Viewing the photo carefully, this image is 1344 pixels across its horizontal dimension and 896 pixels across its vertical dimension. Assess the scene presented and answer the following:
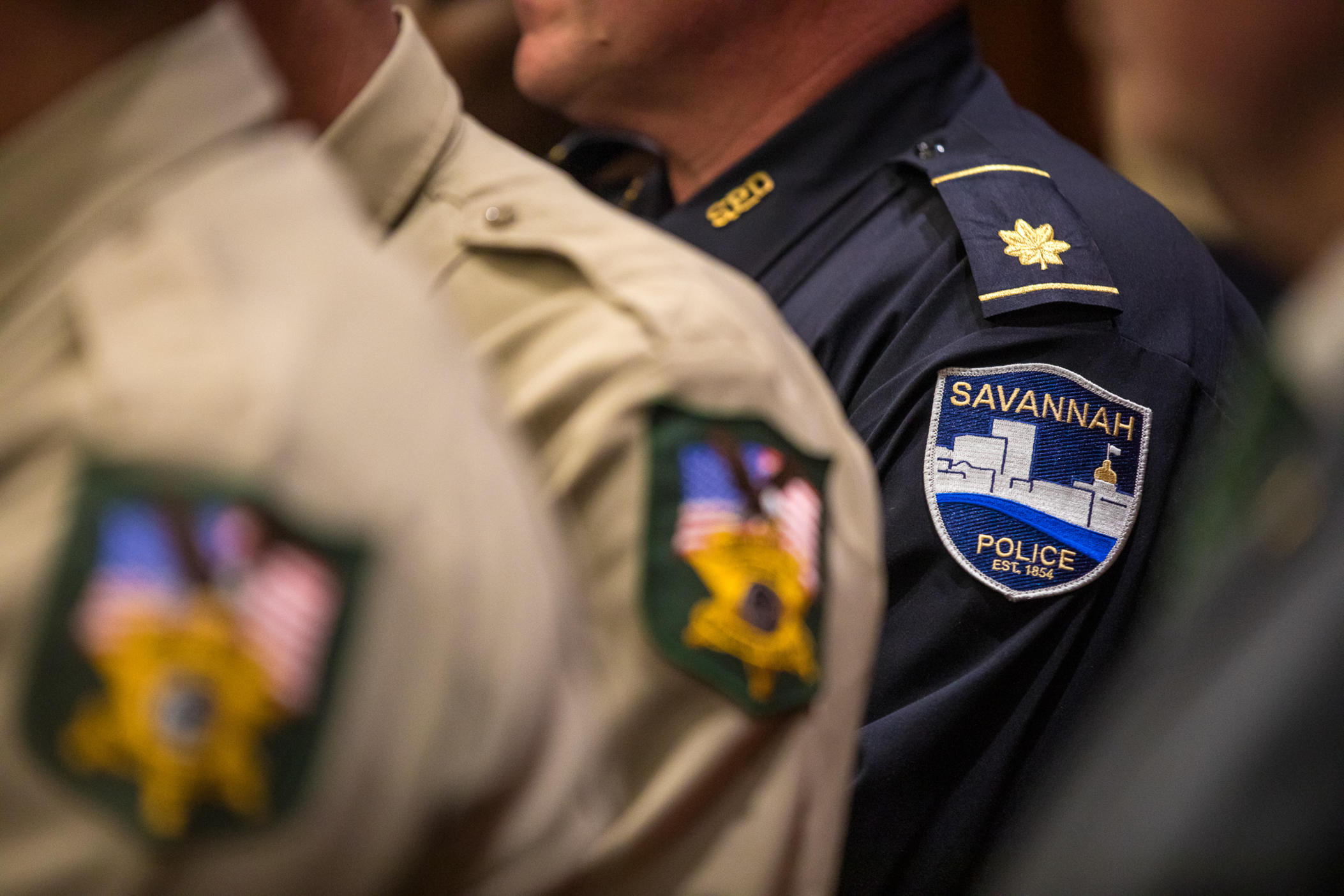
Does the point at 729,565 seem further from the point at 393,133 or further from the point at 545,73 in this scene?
the point at 545,73

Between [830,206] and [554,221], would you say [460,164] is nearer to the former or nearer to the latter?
[554,221]

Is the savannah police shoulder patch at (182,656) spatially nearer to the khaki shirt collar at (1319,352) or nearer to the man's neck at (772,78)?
the khaki shirt collar at (1319,352)

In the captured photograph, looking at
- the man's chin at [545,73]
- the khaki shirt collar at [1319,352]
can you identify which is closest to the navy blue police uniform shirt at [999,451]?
the man's chin at [545,73]

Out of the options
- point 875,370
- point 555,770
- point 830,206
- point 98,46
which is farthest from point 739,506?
point 830,206

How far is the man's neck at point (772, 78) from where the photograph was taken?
133 cm

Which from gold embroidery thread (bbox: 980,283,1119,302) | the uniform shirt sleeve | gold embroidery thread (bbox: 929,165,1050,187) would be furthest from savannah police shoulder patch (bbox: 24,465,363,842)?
gold embroidery thread (bbox: 929,165,1050,187)

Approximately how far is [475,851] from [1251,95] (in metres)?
0.51

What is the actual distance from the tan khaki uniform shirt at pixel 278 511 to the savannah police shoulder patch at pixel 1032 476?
553 mm

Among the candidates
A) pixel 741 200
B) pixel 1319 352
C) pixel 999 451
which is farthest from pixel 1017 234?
pixel 1319 352

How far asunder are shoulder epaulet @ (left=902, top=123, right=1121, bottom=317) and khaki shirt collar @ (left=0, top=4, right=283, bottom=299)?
0.68 m

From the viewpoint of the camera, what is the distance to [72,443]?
454 mm

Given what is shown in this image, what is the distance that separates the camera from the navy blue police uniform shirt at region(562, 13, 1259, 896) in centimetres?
101

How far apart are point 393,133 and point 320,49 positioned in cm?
7

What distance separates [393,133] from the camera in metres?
0.79
